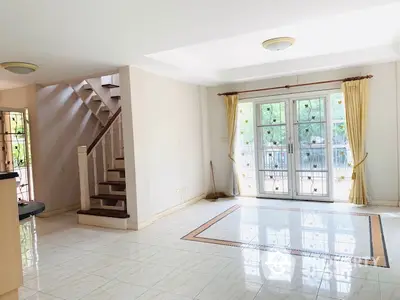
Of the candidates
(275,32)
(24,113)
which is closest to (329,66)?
(275,32)

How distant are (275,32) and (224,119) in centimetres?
303

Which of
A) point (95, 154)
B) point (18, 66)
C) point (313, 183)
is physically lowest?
point (313, 183)

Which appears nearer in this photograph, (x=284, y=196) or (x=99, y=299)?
(x=99, y=299)

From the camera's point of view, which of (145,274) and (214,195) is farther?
(214,195)

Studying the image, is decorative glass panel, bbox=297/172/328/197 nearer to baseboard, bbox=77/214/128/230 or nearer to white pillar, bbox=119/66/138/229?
white pillar, bbox=119/66/138/229

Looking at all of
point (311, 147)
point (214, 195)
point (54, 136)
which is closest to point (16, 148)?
point (54, 136)

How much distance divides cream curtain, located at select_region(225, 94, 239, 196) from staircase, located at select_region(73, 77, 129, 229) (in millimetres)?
2243

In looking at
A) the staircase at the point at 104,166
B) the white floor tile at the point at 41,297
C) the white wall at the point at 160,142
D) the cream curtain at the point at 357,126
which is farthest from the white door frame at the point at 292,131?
the white floor tile at the point at 41,297

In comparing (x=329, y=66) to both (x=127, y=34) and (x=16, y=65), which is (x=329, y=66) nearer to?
(x=127, y=34)

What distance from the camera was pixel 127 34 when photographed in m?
3.16

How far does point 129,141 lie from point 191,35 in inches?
76.0

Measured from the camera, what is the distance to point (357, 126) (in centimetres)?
523

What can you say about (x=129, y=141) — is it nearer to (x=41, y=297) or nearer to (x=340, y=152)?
(x=41, y=297)

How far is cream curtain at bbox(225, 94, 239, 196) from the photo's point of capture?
6.36m
